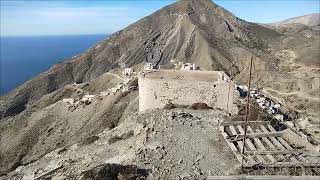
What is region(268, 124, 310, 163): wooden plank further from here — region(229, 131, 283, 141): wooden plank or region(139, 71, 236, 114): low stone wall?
region(139, 71, 236, 114): low stone wall

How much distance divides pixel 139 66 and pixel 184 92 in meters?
49.5

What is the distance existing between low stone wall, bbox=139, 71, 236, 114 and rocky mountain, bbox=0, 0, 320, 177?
663 centimetres

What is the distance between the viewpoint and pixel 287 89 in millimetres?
56656

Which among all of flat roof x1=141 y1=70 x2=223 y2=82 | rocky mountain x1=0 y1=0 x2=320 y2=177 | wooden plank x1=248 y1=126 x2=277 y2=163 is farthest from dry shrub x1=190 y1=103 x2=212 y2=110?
rocky mountain x1=0 y1=0 x2=320 y2=177

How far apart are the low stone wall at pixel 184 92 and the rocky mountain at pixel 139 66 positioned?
6628 mm

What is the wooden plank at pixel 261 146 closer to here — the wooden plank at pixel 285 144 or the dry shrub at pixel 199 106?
the wooden plank at pixel 285 144

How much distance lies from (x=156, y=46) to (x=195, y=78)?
76.6m

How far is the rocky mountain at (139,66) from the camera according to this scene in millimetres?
39531

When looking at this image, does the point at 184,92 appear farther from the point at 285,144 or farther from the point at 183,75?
the point at 285,144

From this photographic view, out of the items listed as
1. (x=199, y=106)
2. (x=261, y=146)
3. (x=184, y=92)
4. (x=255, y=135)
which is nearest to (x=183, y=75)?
(x=184, y=92)

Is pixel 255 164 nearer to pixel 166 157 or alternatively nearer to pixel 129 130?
pixel 166 157

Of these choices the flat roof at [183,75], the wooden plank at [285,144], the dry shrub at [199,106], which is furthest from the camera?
the flat roof at [183,75]

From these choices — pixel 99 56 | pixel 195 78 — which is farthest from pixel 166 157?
pixel 99 56

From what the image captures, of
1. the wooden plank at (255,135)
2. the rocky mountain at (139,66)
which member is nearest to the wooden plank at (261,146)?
the wooden plank at (255,135)
